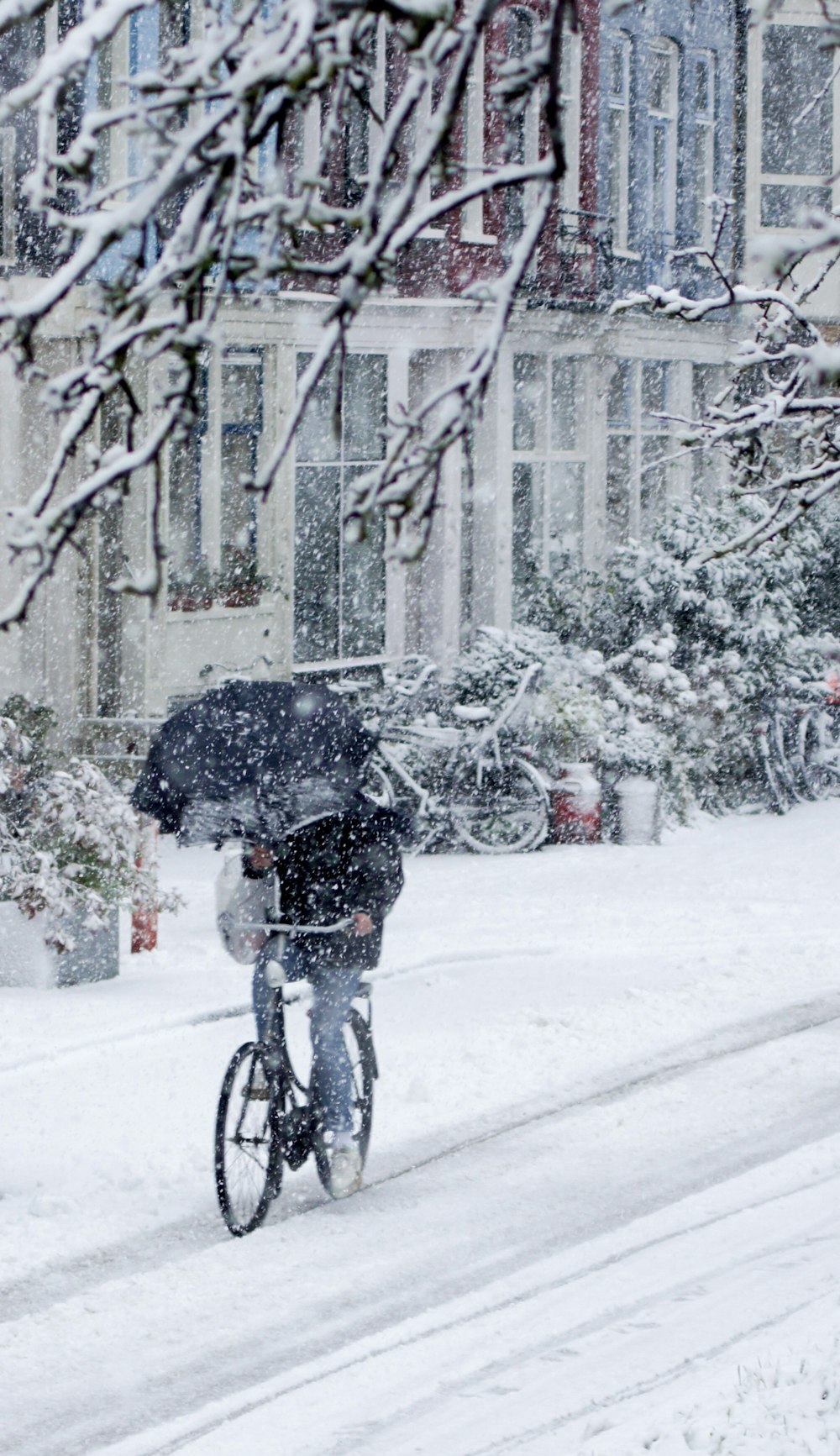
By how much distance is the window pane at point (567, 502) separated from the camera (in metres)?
24.6

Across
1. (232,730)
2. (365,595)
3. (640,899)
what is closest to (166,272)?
(232,730)

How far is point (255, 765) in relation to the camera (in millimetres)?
7637

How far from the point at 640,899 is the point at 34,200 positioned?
37.1ft

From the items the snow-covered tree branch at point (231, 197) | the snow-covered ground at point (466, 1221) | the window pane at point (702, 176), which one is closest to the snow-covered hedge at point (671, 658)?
the snow-covered ground at point (466, 1221)

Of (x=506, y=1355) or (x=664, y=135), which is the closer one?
(x=506, y=1355)

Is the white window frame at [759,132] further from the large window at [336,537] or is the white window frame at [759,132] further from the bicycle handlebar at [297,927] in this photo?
the bicycle handlebar at [297,927]

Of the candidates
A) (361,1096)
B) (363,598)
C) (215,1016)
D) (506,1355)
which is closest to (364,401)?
(363,598)

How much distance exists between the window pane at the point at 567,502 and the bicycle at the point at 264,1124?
1670 centimetres

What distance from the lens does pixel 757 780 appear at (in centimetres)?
2003

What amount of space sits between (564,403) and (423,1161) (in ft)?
56.9

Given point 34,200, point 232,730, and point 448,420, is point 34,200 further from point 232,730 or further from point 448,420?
point 232,730

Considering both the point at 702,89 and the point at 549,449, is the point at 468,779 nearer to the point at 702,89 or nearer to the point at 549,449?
the point at 549,449

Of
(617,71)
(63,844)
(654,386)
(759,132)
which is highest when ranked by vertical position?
(617,71)

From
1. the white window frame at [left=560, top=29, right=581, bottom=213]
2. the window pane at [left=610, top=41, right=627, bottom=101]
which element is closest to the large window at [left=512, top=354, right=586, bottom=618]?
the white window frame at [left=560, top=29, right=581, bottom=213]
